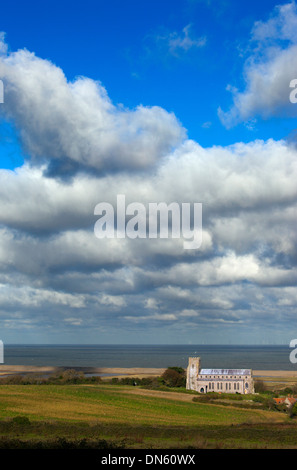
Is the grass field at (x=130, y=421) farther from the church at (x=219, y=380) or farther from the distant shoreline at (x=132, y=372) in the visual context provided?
the distant shoreline at (x=132, y=372)

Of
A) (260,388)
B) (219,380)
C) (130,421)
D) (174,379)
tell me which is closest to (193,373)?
(219,380)

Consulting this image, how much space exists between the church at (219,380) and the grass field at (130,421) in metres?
13.2

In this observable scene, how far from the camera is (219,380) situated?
10762cm

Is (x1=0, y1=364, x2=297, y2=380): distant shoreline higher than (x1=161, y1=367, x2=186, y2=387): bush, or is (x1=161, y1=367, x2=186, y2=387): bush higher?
(x1=161, y1=367, x2=186, y2=387): bush

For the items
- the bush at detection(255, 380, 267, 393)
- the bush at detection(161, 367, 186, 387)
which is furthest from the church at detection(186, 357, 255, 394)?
the bush at detection(161, 367, 186, 387)

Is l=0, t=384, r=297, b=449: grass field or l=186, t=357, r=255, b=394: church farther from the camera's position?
l=186, t=357, r=255, b=394: church

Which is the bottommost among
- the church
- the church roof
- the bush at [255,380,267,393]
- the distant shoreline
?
the distant shoreline

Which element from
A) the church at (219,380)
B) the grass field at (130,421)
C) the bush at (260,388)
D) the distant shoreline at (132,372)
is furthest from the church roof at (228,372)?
the distant shoreline at (132,372)

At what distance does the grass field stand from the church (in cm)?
1322

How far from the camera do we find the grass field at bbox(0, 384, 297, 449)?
38531 mm

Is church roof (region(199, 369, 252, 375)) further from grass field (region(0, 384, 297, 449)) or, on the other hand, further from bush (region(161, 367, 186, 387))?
grass field (region(0, 384, 297, 449))
